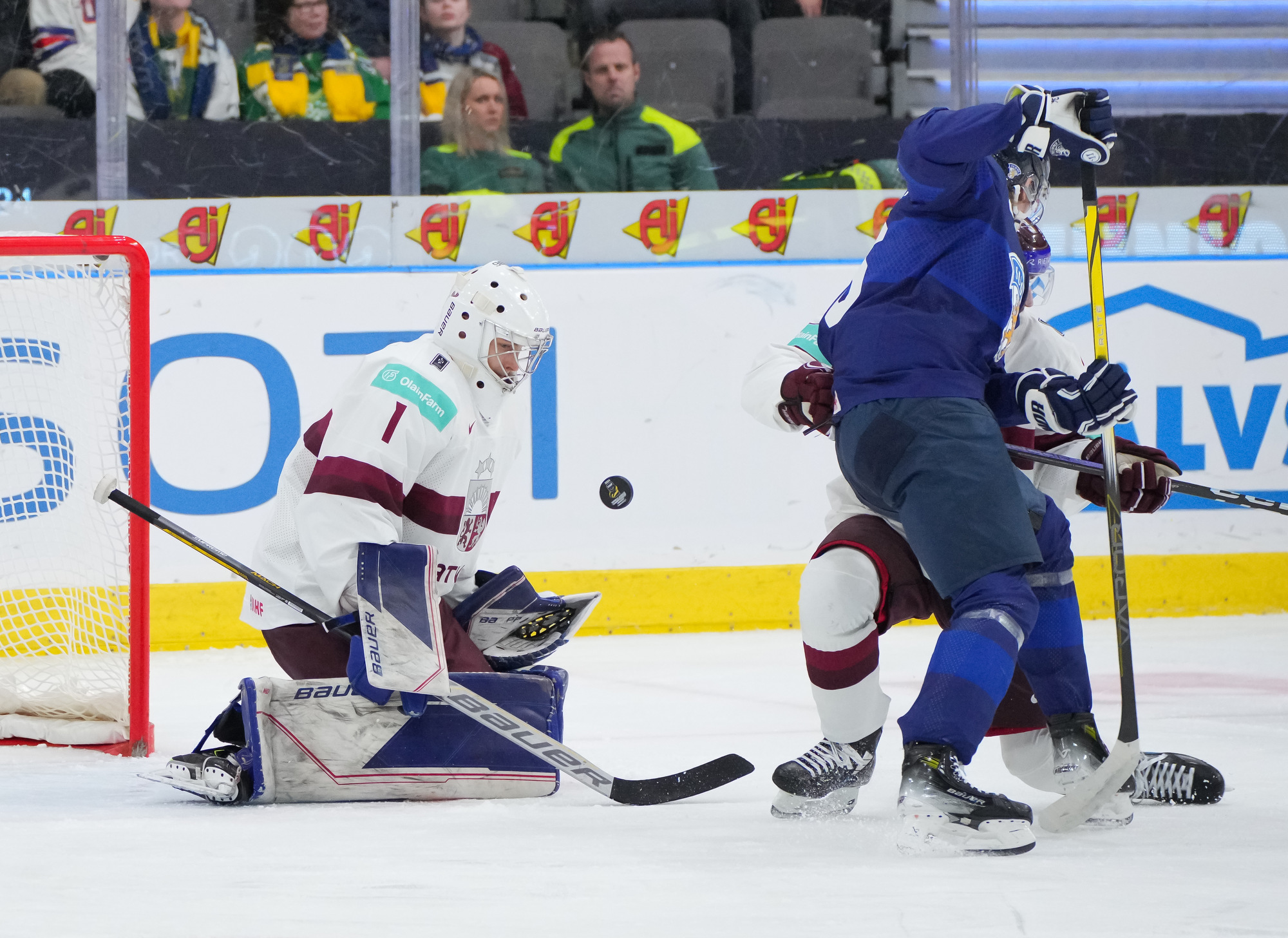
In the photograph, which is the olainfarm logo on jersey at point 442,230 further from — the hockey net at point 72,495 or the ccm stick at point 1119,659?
the ccm stick at point 1119,659

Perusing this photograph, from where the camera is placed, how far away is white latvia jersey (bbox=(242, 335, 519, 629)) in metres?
2.21

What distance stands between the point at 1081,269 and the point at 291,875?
3.42 metres

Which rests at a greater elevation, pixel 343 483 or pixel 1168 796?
pixel 343 483

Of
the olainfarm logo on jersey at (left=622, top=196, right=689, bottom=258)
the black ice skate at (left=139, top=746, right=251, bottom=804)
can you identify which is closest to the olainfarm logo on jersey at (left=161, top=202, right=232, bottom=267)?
the olainfarm logo on jersey at (left=622, top=196, right=689, bottom=258)

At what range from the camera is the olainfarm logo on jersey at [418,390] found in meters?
2.27

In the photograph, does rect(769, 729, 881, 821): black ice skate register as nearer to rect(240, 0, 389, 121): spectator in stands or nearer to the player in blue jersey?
the player in blue jersey

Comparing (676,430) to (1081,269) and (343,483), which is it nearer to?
(1081,269)

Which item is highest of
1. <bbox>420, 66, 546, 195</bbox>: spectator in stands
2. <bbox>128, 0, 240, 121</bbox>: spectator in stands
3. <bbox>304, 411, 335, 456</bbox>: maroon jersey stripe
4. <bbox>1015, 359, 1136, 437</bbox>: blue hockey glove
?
<bbox>128, 0, 240, 121</bbox>: spectator in stands

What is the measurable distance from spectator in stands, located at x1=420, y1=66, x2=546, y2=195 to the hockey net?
4.38ft

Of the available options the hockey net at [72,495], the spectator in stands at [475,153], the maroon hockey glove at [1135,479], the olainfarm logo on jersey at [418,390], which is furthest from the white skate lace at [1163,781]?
the spectator in stands at [475,153]

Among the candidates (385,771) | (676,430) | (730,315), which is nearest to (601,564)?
(676,430)

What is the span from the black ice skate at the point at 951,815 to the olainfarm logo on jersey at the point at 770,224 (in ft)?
9.60

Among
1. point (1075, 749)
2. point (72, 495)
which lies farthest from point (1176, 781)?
point (72, 495)

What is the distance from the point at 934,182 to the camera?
6.34 ft
